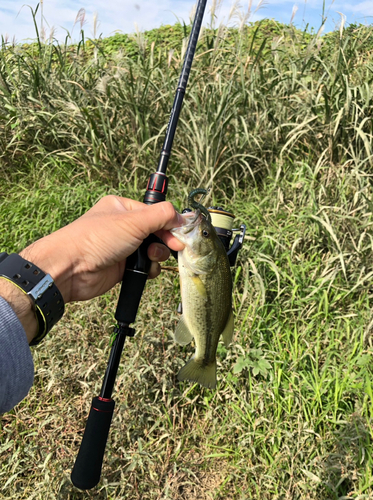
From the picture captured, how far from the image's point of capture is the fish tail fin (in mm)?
1604

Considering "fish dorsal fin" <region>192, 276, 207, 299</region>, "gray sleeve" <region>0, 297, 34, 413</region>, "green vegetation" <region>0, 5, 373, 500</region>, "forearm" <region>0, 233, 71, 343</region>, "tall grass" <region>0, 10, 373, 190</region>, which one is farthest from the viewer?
"tall grass" <region>0, 10, 373, 190</region>

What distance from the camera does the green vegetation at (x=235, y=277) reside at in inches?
92.0

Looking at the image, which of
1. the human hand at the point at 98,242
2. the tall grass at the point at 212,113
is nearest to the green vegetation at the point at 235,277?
the tall grass at the point at 212,113

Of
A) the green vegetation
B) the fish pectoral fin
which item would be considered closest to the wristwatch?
the fish pectoral fin

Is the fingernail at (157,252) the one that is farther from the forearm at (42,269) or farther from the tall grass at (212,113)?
the tall grass at (212,113)

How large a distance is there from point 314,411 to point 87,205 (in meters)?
2.73

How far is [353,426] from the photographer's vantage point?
90.6 inches

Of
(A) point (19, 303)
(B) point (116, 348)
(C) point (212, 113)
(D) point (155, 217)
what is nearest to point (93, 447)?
(B) point (116, 348)

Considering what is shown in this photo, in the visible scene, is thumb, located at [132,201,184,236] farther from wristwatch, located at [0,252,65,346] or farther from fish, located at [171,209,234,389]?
wristwatch, located at [0,252,65,346]

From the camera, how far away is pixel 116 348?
5.09 feet

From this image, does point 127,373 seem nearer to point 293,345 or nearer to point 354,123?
point 293,345

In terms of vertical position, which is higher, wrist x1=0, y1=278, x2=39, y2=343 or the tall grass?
the tall grass

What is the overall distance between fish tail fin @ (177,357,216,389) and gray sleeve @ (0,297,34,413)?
61cm

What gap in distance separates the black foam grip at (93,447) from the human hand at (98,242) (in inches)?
21.0
